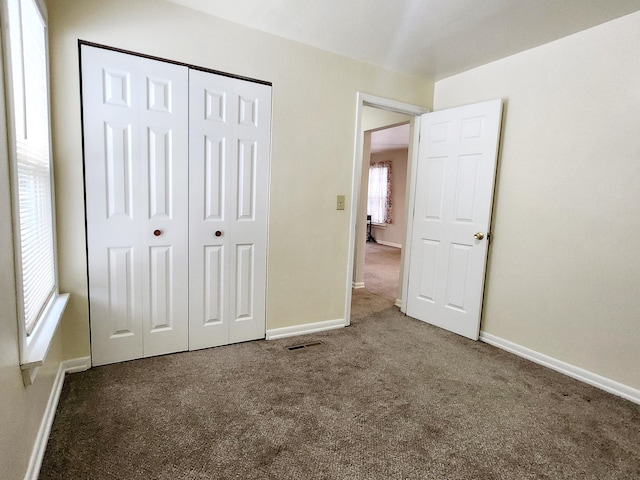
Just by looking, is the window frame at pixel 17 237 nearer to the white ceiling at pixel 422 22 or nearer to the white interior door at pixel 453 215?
the white ceiling at pixel 422 22

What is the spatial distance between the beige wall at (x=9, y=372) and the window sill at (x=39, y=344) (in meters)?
0.03

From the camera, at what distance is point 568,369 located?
2.38 metres

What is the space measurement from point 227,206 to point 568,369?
2.66m

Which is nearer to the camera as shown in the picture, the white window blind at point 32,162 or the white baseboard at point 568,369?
the white window blind at point 32,162

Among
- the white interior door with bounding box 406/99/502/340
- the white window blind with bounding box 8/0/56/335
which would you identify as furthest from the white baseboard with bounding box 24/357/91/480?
the white interior door with bounding box 406/99/502/340

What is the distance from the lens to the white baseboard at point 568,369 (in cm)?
212

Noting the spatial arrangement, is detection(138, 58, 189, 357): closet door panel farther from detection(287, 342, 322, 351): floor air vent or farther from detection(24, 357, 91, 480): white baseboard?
detection(287, 342, 322, 351): floor air vent

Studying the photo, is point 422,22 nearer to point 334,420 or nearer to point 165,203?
point 165,203

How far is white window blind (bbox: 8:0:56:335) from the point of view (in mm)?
1314

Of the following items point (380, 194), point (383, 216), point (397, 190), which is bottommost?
point (383, 216)

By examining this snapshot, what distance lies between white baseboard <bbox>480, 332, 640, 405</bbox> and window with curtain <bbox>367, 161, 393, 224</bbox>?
6.18 metres

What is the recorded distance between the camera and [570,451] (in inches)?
63.7

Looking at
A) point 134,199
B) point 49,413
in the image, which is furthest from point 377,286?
point 49,413

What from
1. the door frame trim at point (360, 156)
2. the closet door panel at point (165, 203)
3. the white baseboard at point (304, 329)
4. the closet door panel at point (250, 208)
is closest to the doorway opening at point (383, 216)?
the door frame trim at point (360, 156)
